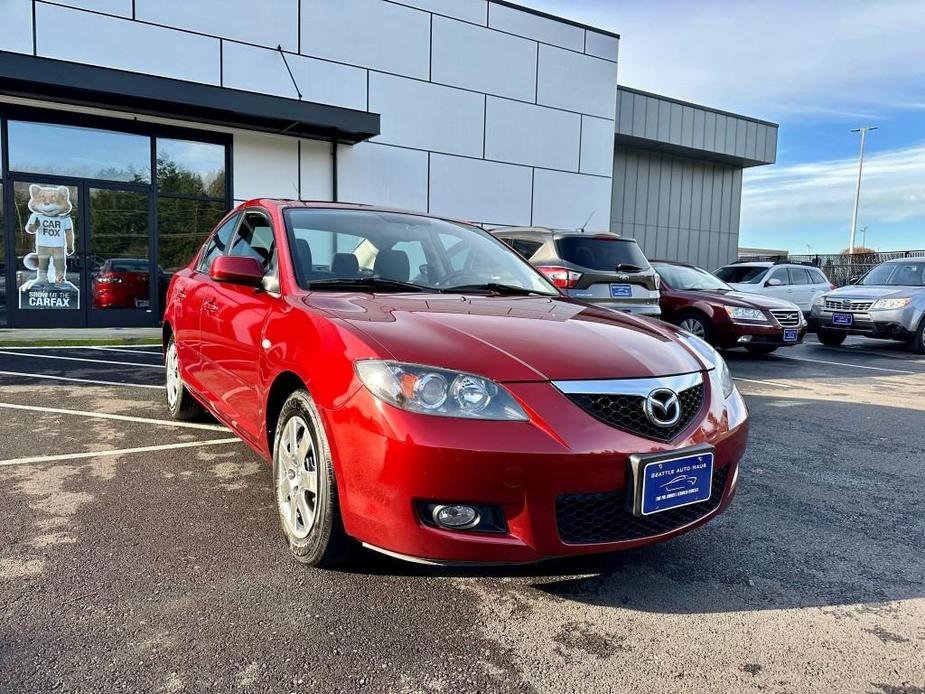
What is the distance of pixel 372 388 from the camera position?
2.31 m

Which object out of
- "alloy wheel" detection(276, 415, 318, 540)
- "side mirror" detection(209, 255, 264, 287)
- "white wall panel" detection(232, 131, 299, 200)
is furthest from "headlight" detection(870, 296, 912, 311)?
"alloy wheel" detection(276, 415, 318, 540)

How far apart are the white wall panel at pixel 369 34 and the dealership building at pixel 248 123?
0.03 metres

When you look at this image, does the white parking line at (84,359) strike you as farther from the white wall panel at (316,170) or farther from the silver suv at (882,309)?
the silver suv at (882,309)

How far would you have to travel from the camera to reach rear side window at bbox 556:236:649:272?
745 centimetres

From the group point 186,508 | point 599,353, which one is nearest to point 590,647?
point 599,353

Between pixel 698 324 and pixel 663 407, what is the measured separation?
7978 millimetres

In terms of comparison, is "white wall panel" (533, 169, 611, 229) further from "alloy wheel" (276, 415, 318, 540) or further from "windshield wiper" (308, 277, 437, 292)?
"alloy wheel" (276, 415, 318, 540)

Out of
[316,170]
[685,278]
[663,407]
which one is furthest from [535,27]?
[663,407]

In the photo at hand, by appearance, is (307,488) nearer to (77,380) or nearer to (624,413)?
(624,413)

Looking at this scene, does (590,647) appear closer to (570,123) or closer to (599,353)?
(599,353)

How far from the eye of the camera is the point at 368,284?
3311 millimetres

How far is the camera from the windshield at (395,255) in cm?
336

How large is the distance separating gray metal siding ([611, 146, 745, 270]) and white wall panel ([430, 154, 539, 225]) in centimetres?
613

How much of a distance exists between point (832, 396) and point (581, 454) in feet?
19.3
